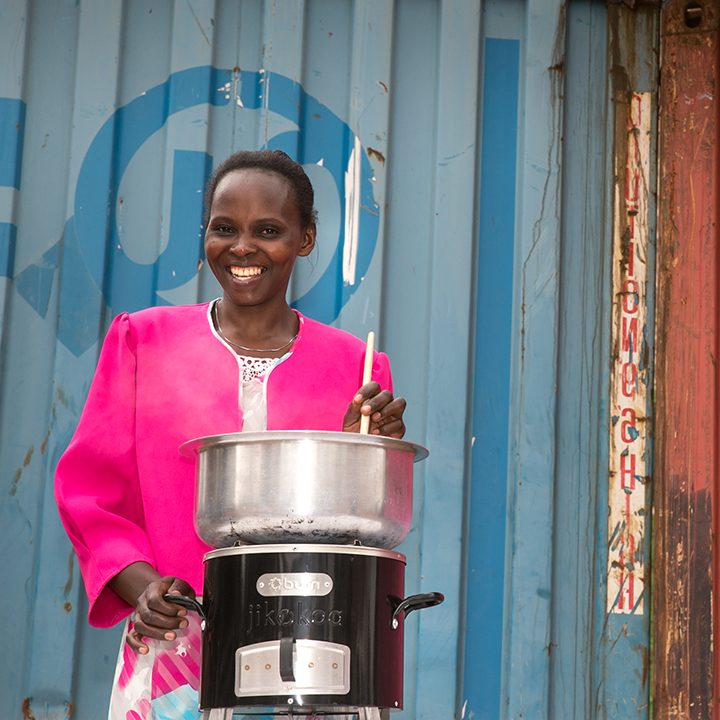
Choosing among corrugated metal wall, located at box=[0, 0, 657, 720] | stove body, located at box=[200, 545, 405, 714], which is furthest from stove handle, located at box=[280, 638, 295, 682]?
corrugated metal wall, located at box=[0, 0, 657, 720]

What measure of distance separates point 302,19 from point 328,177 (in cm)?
52

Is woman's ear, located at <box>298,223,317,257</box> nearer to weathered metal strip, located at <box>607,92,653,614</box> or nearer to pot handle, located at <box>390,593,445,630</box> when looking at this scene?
pot handle, located at <box>390,593,445,630</box>

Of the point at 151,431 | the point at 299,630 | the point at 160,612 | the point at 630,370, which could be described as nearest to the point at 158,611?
the point at 160,612

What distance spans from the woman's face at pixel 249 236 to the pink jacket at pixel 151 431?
0.46ft

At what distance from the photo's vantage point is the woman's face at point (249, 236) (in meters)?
1.94

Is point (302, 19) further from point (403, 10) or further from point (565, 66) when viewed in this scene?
point (565, 66)

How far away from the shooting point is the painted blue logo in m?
2.81

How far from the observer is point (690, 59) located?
3027mm

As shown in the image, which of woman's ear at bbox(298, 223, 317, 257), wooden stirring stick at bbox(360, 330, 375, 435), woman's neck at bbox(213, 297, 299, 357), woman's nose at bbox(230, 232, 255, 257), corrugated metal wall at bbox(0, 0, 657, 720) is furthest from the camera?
corrugated metal wall at bbox(0, 0, 657, 720)

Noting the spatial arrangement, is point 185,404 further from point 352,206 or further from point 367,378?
point 352,206

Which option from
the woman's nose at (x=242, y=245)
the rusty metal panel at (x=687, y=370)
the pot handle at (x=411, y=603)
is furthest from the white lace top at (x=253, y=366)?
the rusty metal panel at (x=687, y=370)

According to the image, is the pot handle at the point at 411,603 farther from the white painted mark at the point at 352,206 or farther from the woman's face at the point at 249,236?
the white painted mark at the point at 352,206

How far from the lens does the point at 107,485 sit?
185 cm

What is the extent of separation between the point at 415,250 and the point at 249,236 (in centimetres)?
107
